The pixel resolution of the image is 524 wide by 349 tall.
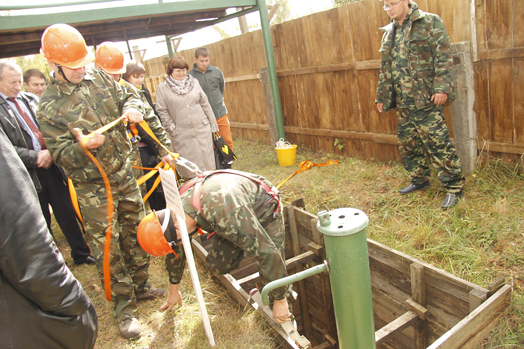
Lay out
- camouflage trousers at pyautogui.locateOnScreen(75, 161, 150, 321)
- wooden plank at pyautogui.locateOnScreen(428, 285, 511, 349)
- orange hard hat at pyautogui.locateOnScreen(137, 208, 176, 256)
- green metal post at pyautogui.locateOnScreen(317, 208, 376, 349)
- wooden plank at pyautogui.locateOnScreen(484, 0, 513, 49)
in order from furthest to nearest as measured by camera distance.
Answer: wooden plank at pyautogui.locateOnScreen(484, 0, 513, 49), camouflage trousers at pyautogui.locateOnScreen(75, 161, 150, 321), orange hard hat at pyautogui.locateOnScreen(137, 208, 176, 256), wooden plank at pyautogui.locateOnScreen(428, 285, 511, 349), green metal post at pyautogui.locateOnScreen(317, 208, 376, 349)

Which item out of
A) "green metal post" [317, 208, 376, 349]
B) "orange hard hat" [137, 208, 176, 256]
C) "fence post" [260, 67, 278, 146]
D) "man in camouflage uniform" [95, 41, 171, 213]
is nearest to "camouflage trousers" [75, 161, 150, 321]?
"man in camouflage uniform" [95, 41, 171, 213]

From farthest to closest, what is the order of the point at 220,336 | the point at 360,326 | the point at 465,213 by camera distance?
the point at 465,213
the point at 220,336
the point at 360,326

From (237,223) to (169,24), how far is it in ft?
21.2

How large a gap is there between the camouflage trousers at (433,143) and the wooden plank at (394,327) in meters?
1.59

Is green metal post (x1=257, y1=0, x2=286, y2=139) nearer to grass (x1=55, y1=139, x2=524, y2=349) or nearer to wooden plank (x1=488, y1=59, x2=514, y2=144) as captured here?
grass (x1=55, y1=139, x2=524, y2=349)

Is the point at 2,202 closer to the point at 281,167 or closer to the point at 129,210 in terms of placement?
the point at 129,210

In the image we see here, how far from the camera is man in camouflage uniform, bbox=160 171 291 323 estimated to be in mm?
2041

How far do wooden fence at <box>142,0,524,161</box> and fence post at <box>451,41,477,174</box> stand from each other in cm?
9

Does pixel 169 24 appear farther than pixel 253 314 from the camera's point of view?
Yes

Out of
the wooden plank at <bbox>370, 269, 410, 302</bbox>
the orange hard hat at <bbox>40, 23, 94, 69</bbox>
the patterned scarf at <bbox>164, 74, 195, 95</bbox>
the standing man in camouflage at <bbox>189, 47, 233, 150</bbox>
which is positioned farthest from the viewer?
the standing man in camouflage at <bbox>189, 47, 233, 150</bbox>

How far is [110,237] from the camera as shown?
270 cm

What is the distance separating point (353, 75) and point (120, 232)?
3720 millimetres

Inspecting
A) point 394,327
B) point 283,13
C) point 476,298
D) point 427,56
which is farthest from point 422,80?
point 283,13

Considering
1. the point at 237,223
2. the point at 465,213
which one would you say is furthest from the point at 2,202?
the point at 465,213
